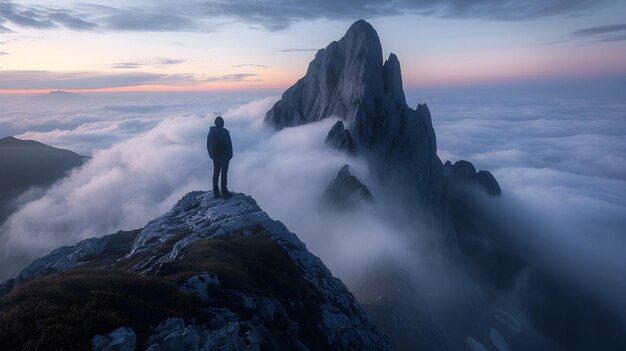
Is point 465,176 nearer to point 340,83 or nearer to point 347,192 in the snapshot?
point 340,83

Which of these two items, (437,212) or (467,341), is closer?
(467,341)

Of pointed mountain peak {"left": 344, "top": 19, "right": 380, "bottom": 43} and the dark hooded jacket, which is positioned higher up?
pointed mountain peak {"left": 344, "top": 19, "right": 380, "bottom": 43}

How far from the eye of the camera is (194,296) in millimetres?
13016

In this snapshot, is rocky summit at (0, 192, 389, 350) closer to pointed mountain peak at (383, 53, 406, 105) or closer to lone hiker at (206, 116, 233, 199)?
lone hiker at (206, 116, 233, 199)

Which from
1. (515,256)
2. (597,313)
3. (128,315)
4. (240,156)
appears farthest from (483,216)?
(128,315)

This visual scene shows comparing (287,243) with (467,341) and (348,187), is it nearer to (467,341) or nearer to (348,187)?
(348,187)

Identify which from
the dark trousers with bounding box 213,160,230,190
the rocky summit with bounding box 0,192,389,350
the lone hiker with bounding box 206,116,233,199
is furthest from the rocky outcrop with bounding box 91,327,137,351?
the dark trousers with bounding box 213,160,230,190

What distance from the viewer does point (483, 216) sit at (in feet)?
499

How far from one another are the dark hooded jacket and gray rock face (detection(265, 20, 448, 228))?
253 ft

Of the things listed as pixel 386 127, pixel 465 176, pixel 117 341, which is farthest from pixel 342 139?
pixel 117 341

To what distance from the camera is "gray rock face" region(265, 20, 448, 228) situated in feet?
344

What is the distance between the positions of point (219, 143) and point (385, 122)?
85320mm

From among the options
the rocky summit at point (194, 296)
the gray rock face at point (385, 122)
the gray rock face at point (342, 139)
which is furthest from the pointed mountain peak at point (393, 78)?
the rocky summit at point (194, 296)

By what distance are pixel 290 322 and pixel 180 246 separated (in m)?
9.89
